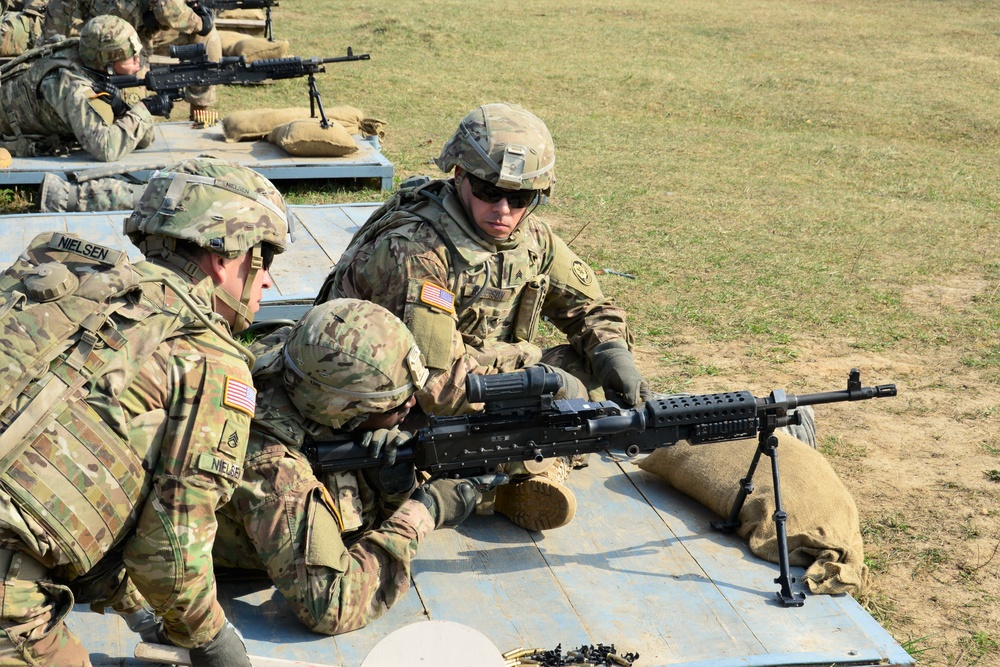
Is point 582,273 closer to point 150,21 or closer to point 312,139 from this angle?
point 312,139

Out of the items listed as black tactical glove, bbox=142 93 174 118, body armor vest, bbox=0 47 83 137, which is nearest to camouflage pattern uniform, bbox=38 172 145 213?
body armor vest, bbox=0 47 83 137

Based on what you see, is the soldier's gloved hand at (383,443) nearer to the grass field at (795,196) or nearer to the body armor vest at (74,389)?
the body armor vest at (74,389)

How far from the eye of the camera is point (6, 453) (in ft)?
8.21

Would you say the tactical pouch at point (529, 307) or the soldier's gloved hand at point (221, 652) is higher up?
the tactical pouch at point (529, 307)

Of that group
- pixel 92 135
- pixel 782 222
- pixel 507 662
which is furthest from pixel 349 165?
pixel 507 662

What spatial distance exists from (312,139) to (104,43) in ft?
6.57

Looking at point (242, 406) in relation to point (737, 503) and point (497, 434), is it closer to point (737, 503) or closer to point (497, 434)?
point (497, 434)

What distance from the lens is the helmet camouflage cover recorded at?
3236 millimetres

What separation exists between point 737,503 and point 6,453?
3053 mm

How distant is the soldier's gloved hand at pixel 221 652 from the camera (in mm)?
3172

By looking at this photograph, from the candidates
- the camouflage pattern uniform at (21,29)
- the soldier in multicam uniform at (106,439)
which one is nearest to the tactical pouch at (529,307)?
the soldier in multicam uniform at (106,439)

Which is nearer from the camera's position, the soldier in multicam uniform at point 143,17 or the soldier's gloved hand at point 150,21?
the soldier in multicam uniform at point 143,17

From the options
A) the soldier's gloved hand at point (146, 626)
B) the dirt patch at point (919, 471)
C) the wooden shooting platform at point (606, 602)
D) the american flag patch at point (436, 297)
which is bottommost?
the dirt patch at point (919, 471)

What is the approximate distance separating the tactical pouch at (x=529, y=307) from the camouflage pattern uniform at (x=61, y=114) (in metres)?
5.53
